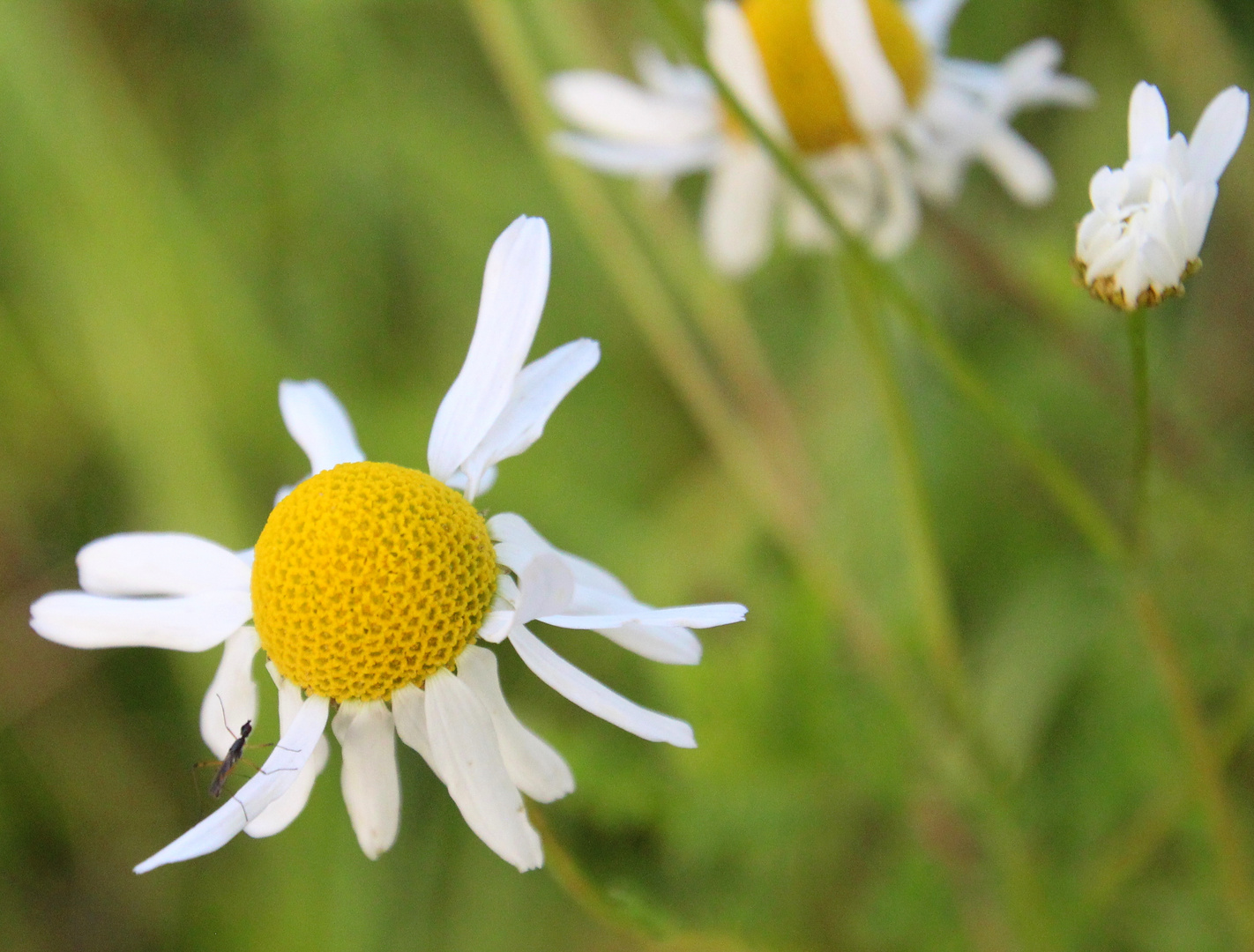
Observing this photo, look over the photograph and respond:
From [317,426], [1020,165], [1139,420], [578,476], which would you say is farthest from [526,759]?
[578,476]

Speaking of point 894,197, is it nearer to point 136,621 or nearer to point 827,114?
point 827,114

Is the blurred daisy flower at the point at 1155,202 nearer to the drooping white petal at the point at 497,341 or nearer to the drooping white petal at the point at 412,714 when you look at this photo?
the drooping white petal at the point at 497,341

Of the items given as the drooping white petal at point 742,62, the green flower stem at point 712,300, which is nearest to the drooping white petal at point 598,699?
the drooping white petal at point 742,62

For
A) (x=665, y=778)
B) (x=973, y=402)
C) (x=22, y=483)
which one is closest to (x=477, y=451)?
(x=973, y=402)

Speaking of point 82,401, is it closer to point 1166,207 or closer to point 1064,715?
point 1064,715

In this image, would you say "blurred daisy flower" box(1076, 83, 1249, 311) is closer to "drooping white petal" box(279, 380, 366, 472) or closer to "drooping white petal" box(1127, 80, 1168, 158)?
"drooping white petal" box(1127, 80, 1168, 158)

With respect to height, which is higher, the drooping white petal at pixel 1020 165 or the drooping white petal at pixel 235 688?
the drooping white petal at pixel 235 688

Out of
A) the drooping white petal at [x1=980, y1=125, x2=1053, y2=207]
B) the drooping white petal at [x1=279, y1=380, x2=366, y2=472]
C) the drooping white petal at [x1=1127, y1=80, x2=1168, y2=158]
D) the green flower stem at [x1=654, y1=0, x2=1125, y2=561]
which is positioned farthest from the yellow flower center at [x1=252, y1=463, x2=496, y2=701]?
the drooping white petal at [x1=980, y1=125, x2=1053, y2=207]
